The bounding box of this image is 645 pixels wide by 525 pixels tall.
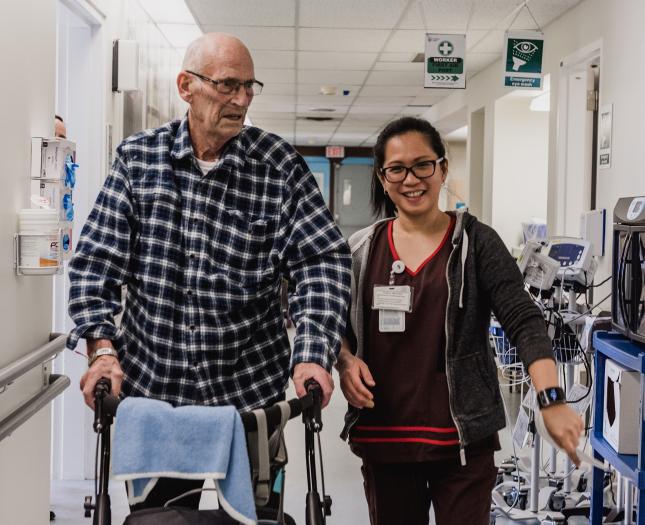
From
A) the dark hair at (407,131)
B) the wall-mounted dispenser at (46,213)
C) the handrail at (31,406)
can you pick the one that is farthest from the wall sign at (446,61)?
the dark hair at (407,131)

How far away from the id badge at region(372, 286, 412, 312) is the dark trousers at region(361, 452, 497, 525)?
0.36 m

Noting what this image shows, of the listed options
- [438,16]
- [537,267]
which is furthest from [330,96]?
[537,267]

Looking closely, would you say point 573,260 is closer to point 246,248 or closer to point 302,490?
point 302,490

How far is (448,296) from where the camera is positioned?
6.22 feet

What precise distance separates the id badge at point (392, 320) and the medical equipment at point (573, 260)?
83.6 inches

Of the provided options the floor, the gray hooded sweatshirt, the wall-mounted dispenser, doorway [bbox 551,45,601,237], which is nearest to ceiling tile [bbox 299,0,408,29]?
doorway [bbox 551,45,601,237]

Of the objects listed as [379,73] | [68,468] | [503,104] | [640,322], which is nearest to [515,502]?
[640,322]

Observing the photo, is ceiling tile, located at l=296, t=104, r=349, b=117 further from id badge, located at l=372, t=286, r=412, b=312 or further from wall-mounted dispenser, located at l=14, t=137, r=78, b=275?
id badge, located at l=372, t=286, r=412, b=312

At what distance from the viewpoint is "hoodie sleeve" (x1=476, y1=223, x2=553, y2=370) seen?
5.89 feet

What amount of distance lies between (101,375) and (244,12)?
5.38 meters

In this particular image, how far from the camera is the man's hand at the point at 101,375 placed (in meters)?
1.56

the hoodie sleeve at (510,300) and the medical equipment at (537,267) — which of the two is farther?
the medical equipment at (537,267)

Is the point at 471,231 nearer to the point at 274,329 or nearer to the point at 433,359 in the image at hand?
the point at 433,359

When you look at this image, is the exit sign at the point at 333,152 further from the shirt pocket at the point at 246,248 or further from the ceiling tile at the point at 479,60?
the shirt pocket at the point at 246,248
